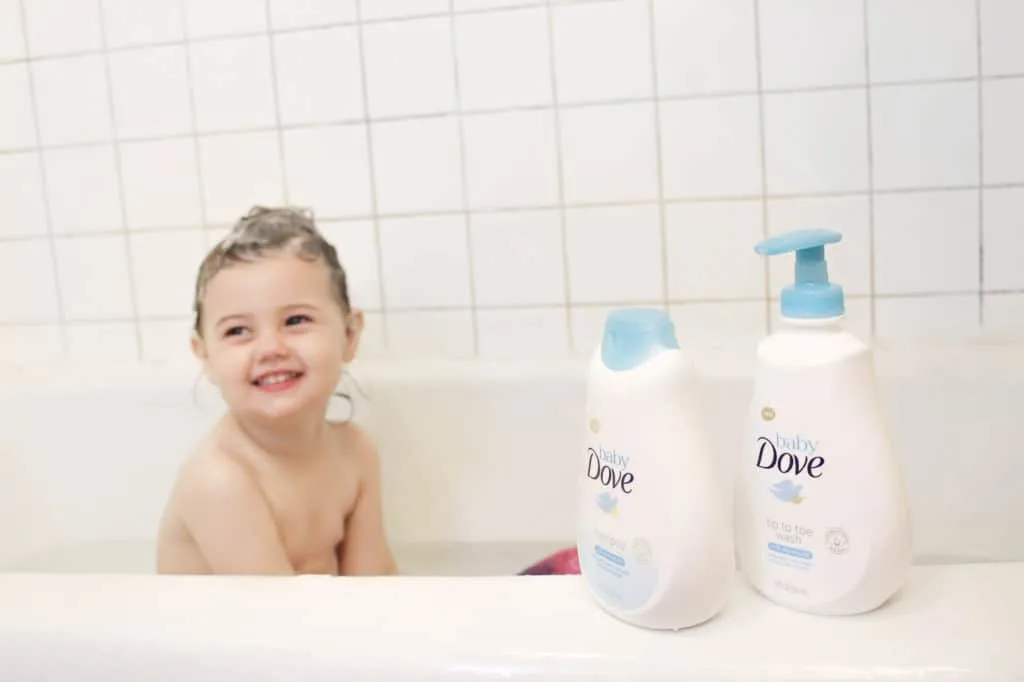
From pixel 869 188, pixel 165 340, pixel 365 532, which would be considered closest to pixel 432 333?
pixel 365 532

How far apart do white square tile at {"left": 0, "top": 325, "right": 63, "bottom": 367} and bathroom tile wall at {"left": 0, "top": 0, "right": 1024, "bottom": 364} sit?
0.03m

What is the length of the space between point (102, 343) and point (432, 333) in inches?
21.1

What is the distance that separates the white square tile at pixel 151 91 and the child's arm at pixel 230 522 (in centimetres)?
61

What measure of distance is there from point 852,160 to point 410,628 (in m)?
0.93

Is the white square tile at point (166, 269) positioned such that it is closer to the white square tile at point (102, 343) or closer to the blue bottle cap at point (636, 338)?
the white square tile at point (102, 343)

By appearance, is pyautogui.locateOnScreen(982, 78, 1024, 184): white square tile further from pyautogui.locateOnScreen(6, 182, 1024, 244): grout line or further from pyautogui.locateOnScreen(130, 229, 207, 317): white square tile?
pyautogui.locateOnScreen(130, 229, 207, 317): white square tile

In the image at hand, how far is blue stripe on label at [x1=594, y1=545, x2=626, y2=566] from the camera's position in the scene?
58 centimetres

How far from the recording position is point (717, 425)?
1.23m

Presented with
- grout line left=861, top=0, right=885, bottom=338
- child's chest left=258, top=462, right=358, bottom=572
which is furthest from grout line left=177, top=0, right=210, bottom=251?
grout line left=861, top=0, right=885, bottom=338

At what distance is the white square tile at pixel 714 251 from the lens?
1.28 m

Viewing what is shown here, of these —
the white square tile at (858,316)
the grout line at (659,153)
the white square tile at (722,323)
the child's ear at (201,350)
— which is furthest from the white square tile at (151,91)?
the white square tile at (858,316)

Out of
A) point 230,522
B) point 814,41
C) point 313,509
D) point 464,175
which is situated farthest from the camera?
point 464,175

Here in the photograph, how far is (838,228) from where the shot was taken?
1262 millimetres

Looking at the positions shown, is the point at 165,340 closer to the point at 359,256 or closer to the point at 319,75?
the point at 359,256
